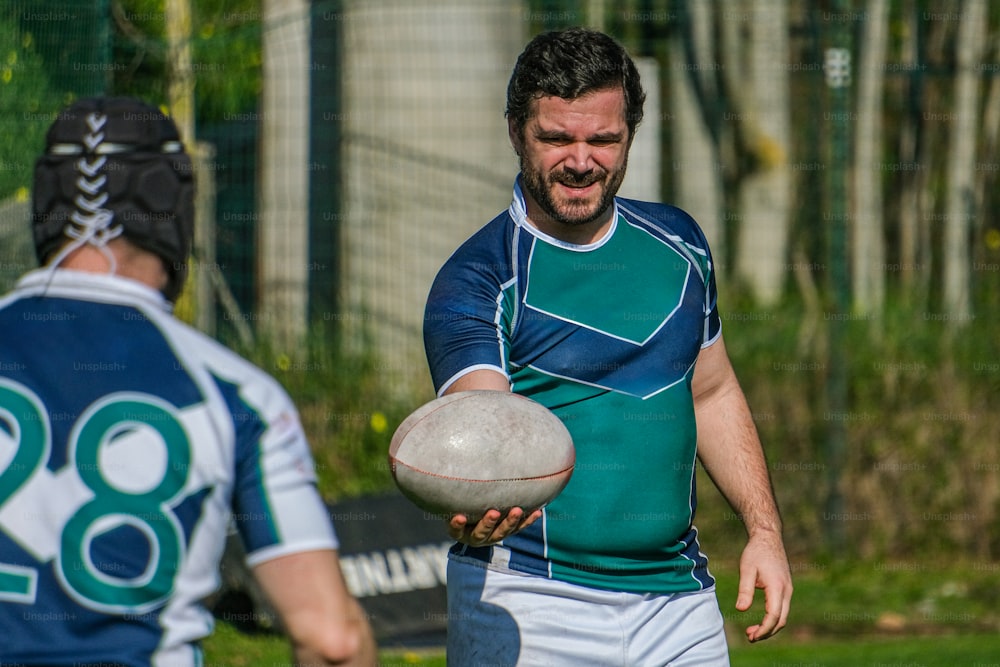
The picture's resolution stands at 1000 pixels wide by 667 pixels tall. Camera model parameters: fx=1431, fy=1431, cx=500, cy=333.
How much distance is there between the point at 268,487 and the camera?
2.38m

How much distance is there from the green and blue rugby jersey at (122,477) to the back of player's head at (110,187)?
79 millimetres

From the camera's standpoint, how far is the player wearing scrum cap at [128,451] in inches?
89.7

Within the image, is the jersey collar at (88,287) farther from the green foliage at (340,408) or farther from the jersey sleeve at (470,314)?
the green foliage at (340,408)

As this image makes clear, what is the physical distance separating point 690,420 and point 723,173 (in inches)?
386

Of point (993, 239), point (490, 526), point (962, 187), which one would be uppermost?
point (962, 187)

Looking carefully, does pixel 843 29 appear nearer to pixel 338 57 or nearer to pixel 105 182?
pixel 338 57

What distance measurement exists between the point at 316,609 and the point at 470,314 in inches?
49.6

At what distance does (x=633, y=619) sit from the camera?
353cm

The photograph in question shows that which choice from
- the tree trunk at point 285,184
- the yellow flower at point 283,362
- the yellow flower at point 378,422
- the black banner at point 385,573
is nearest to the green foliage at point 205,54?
the tree trunk at point 285,184

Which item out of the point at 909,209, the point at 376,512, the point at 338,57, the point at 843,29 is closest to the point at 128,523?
the point at 376,512

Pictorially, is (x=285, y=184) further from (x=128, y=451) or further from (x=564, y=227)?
(x=128, y=451)

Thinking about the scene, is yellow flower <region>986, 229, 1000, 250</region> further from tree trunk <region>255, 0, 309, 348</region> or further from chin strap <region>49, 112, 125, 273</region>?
chin strap <region>49, 112, 125, 273</region>

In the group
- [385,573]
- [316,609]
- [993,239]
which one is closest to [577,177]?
[316,609]

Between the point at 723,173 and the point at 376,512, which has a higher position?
the point at 723,173
